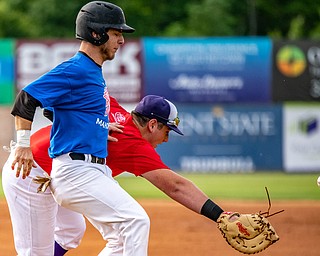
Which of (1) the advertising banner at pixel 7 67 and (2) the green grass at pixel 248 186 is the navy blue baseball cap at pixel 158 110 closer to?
(2) the green grass at pixel 248 186

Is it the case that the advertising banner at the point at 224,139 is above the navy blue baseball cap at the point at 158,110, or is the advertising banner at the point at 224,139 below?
below

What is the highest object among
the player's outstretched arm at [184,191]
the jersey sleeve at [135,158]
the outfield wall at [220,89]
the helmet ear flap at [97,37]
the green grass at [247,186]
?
the helmet ear flap at [97,37]

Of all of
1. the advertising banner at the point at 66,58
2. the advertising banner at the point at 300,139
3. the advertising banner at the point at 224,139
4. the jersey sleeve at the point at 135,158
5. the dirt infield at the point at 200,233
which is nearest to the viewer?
the jersey sleeve at the point at 135,158

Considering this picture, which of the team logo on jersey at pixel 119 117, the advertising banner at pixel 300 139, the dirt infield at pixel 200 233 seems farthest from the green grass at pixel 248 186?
the team logo on jersey at pixel 119 117

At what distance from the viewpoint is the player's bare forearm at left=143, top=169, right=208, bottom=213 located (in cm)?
514

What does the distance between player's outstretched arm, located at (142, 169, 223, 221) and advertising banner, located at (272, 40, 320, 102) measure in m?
12.2

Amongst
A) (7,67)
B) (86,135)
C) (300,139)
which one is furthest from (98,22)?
(300,139)

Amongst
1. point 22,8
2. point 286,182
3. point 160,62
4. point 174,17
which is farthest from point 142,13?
point 286,182

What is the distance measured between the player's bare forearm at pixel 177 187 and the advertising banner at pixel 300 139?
11970 millimetres

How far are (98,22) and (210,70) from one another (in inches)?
482

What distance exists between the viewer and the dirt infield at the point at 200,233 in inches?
324

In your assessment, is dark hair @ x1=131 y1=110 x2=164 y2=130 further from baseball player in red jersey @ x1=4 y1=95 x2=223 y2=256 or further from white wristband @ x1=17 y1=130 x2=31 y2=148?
white wristband @ x1=17 y1=130 x2=31 y2=148

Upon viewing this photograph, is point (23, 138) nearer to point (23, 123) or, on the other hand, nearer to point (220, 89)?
point (23, 123)

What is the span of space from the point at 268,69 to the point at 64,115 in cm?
1262
